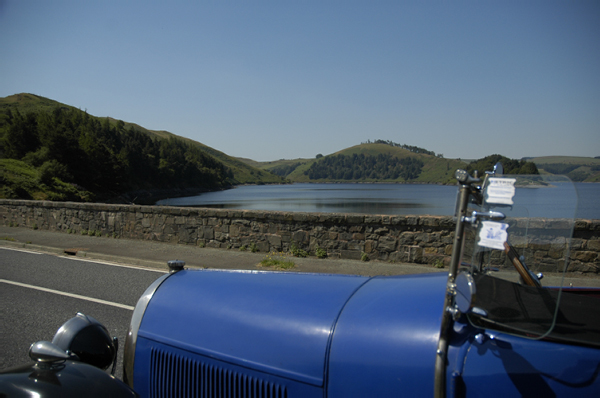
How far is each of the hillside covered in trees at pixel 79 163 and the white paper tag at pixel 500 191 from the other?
3188 centimetres

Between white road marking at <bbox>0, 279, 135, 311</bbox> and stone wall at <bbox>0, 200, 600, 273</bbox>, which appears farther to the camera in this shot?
stone wall at <bbox>0, 200, 600, 273</bbox>

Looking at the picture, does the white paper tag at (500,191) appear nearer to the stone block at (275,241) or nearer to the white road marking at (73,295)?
the white road marking at (73,295)

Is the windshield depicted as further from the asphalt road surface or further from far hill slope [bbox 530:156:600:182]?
the asphalt road surface

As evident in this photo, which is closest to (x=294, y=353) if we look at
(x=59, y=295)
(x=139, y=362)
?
(x=139, y=362)

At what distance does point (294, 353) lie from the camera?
152 cm

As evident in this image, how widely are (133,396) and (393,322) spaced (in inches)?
46.1

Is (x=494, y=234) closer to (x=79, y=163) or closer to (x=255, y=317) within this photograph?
(x=255, y=317)

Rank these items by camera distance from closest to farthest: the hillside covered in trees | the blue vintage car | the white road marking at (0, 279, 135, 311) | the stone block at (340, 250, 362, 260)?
1. the blue vintage car
2. the white road marking at (0, 279, 135, 311)
3. the stone block at (340, 250, 362, 260)
4. the hillside covered in trees

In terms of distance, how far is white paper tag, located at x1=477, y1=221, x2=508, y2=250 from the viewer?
1261mm

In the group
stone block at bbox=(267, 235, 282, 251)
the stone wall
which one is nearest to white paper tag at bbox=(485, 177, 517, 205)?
the stone wall

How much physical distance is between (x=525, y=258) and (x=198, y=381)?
1.55 meters

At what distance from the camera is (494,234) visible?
128 cm

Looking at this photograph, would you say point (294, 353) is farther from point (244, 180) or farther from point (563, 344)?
point (244, 180)

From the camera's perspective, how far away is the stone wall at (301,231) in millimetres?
7926
